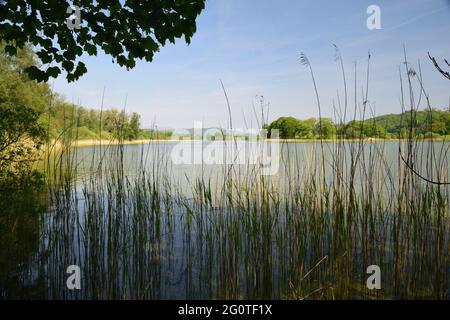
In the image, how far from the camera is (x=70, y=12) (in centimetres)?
208

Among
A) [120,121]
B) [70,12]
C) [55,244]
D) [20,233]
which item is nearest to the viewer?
[55,244]

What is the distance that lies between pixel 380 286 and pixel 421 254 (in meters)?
0.33

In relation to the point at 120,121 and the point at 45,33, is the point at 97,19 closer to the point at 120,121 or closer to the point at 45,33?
the point at 45,33

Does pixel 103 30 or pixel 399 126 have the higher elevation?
pixel 103 30

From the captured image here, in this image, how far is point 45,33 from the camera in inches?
86.4

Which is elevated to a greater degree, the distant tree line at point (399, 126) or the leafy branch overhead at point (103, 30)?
the leafy branch overhead at point (103, 30)

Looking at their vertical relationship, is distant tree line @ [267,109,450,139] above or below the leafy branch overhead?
below

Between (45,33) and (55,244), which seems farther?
(45,33)

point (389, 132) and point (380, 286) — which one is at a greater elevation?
point (389, 132)
